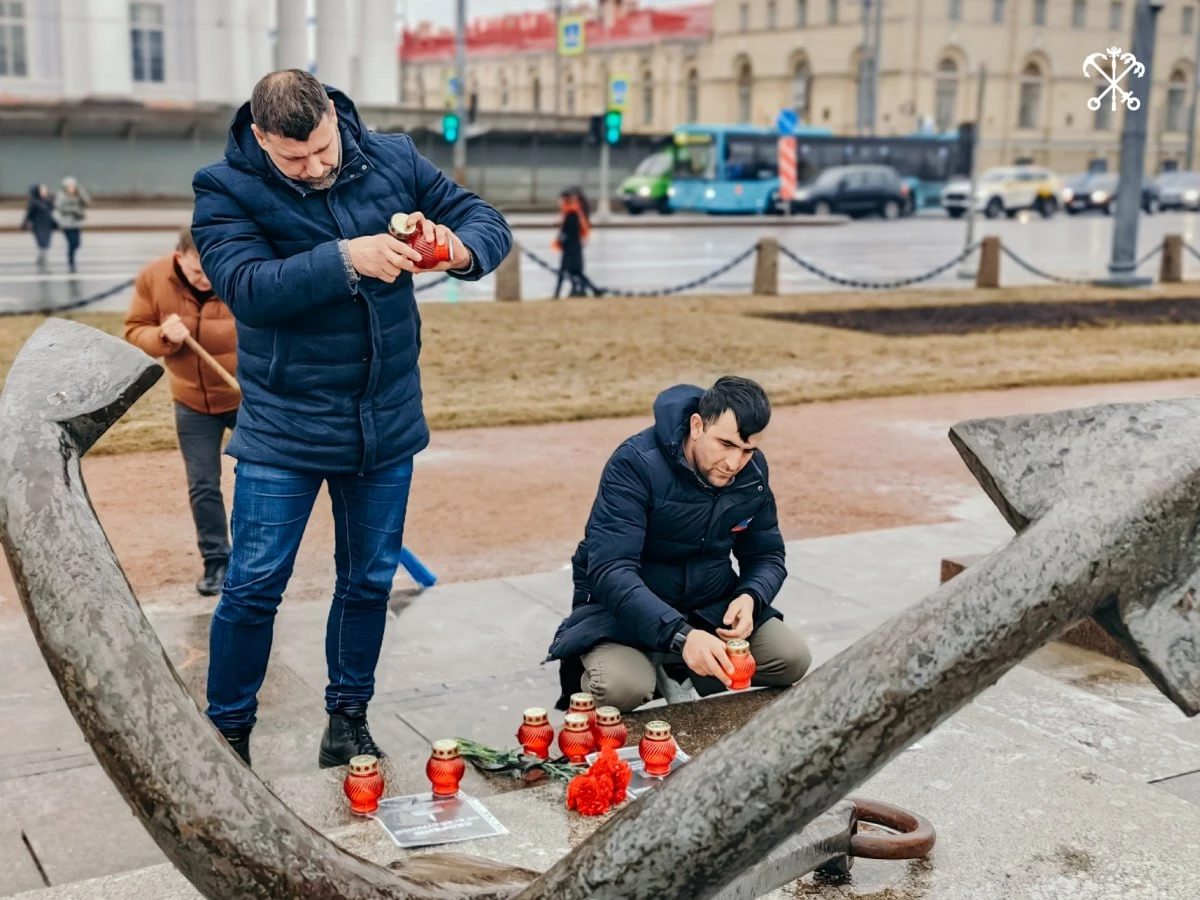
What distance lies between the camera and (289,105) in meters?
3.29

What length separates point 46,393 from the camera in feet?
7.48

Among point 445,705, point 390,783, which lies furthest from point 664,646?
point 445,705

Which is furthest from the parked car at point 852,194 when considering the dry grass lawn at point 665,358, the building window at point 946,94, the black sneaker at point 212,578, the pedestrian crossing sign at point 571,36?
the black sneaker at point 212,578

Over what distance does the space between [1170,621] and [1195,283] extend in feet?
70.1

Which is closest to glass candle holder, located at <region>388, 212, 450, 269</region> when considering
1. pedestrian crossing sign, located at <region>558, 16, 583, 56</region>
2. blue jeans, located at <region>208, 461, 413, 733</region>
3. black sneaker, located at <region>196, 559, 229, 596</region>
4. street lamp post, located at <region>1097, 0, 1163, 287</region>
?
blue jeans, located at <region>208, 461, 413, 733</region>

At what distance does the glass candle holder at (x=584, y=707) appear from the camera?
12.2 feet

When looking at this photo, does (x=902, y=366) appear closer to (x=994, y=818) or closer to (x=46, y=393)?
(x=994, y=818)

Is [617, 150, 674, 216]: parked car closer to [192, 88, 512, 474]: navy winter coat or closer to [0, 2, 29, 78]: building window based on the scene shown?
[0, 2, 29, 78]: building window

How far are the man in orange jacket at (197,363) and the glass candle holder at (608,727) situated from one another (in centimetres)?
267

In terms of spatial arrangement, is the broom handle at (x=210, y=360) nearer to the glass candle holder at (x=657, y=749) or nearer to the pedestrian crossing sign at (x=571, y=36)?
the glass candle holder at (x=657, y=749)

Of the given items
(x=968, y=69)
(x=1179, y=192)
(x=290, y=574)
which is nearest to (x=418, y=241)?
(x=290, y=574)

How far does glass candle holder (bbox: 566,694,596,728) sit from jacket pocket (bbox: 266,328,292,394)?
1053 mm

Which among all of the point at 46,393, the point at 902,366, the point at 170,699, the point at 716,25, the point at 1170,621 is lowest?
the point at 902,366

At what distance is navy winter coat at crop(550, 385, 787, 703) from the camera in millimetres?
4035
